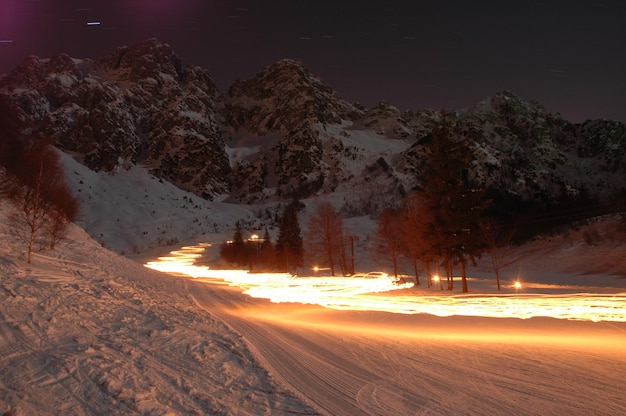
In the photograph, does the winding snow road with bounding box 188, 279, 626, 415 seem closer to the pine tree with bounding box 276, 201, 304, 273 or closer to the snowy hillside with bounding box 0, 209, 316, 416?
the snowy hillside with bounding box 0, 209, 316, 416

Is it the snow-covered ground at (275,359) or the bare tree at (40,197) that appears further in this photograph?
the bare tree at (40,197)

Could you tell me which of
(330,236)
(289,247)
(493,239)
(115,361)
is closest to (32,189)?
(115,361)

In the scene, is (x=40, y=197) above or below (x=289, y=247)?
above

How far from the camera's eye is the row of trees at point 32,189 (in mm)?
18031

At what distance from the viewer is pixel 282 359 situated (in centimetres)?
804

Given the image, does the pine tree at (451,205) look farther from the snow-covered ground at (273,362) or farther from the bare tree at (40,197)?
the bare tree at (40,197)

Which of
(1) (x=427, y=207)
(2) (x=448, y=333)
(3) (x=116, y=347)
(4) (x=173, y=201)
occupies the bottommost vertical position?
(2) (x=448, y=333)

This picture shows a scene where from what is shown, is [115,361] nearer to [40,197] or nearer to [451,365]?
[451,365]

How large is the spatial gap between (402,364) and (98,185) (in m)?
160

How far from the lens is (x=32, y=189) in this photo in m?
24.2

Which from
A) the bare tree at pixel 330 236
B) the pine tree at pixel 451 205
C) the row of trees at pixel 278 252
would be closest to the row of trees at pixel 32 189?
the pine tree at pixel 451 205

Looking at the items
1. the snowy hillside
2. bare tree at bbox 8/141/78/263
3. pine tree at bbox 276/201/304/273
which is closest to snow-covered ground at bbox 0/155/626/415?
the snowy hillside

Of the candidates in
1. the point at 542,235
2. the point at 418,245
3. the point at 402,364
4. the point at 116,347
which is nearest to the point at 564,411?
the point at 402,364

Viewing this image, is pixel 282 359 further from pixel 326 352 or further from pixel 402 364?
pixel 402 364
